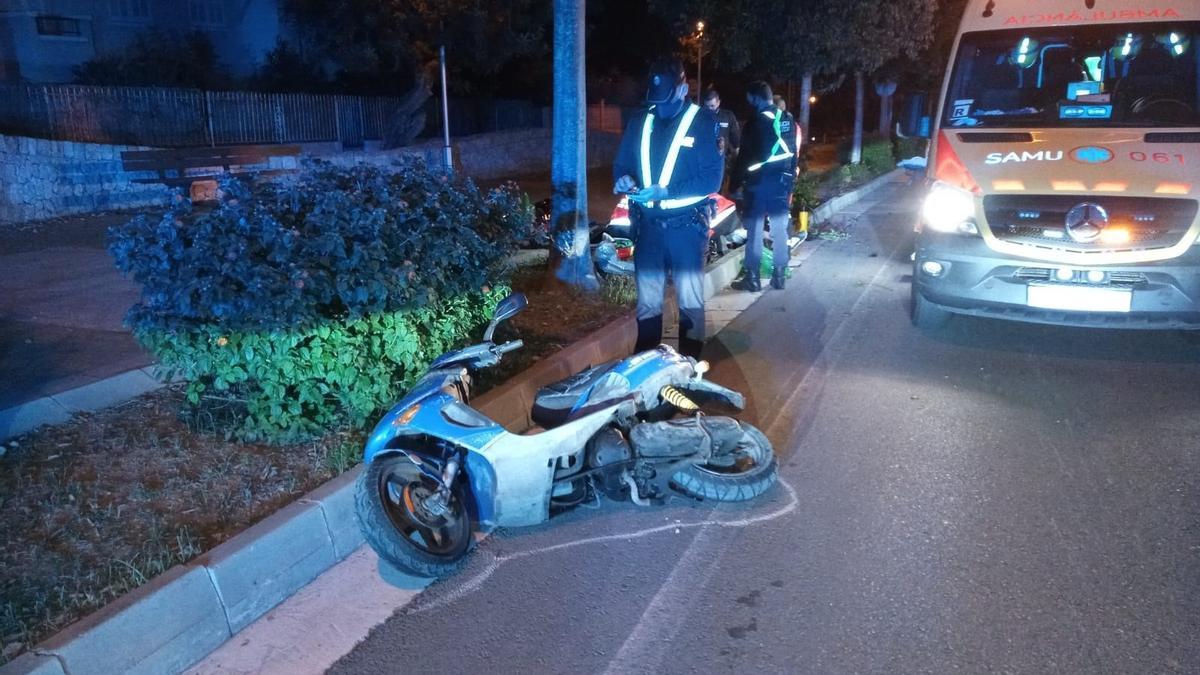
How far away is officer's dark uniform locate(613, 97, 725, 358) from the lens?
5387 millimetres

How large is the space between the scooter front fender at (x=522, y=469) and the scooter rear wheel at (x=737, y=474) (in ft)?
1.92

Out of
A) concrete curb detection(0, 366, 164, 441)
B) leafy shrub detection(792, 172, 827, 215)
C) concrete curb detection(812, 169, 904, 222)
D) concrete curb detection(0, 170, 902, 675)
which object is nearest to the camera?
concrete curb detection(0, 170, 902, 675)

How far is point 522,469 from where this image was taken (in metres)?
3.83

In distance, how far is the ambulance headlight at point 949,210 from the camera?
247 inches

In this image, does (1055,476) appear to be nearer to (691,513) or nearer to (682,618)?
(691,513)

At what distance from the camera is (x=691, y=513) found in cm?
432

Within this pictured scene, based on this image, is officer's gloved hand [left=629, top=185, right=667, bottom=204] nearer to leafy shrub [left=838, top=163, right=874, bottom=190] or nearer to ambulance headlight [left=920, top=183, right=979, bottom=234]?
ambulance headlight [left=920, top=183, right=979, bottom=234]

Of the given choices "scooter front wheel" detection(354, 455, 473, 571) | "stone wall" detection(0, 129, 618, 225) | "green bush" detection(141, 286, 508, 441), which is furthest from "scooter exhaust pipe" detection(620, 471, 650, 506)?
"stone wall" detection(0, 129, 618, 225)

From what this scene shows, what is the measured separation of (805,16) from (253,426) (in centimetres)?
1308

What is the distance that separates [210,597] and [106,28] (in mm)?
21986

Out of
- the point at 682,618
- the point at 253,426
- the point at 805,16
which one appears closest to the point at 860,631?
the point at 682,618

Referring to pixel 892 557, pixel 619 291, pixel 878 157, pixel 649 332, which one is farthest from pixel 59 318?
pixel 878 157

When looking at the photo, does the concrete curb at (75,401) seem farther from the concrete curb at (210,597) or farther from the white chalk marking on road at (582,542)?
the white chalk marking on road at (582,542)

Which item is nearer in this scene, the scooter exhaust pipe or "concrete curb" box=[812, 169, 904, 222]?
the scooter exhaust pipe
